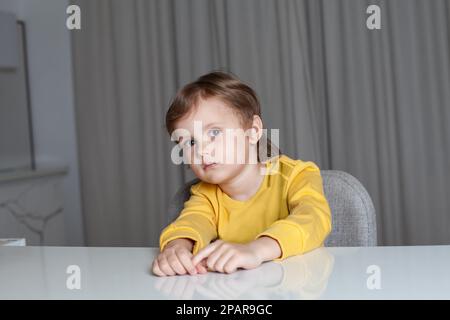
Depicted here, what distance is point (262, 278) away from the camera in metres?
0.73

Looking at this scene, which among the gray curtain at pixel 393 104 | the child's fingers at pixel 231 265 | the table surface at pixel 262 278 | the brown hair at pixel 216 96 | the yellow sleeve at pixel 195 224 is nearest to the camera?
the table surface at pixel 262 278

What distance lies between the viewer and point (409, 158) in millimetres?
2680

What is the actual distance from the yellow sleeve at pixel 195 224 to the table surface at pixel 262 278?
93mm

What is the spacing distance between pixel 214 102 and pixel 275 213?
249mm

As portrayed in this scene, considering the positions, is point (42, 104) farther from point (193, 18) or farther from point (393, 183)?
point (393, 183)

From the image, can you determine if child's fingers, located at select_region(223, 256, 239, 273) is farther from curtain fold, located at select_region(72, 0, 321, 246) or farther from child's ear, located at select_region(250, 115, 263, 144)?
curtain fold, located at select_region(72, 0, 321, 246)

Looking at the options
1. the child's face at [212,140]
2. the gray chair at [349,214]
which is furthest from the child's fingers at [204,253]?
the gray chair at [349,214]

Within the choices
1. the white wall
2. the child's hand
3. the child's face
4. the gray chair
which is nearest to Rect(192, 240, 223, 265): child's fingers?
the child's hand

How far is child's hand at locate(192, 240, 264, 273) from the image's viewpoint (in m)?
0.77

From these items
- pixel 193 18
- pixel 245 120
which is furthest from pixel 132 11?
pixel 245 120

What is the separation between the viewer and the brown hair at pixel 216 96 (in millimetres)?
1108

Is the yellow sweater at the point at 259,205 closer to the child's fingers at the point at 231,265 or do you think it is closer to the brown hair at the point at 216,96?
the brown hair at the point at 216,96

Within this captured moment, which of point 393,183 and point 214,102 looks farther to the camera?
point 393,183

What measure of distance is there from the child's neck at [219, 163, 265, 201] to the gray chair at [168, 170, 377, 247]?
134 millimetres
